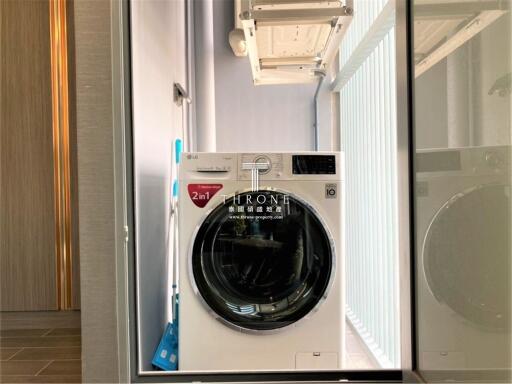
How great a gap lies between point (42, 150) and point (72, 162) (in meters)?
0.19

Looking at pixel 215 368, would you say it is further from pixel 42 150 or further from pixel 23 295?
pixel 42 150

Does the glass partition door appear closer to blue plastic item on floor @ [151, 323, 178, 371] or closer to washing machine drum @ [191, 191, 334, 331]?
washing machine drum @ [191, 191, 334, 331]

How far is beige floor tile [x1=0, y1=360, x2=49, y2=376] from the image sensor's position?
2055 millimetres

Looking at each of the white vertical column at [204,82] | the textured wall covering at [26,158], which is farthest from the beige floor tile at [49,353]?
the white vertical column at [204,82]

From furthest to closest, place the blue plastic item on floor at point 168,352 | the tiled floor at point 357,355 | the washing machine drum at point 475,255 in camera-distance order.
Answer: the tiled floor at point 357,355, the blue plastic item on floor at point 168,352, the washing machine drum at point 475,255

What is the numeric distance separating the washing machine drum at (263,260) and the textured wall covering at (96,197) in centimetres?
46

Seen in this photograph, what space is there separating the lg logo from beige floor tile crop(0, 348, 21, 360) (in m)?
1.81

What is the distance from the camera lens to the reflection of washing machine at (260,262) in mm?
1849

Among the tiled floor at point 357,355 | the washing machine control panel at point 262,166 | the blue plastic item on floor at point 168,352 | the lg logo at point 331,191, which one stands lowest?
the tiled floor at point 357,355

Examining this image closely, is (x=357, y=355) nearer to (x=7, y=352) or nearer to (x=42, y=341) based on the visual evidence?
(x=42, y=341)

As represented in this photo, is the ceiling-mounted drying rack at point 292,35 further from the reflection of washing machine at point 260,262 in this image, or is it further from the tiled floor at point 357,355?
the tiled floor at point 357,355

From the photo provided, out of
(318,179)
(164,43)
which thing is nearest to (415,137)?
(318,179)

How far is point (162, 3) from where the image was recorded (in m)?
2.31

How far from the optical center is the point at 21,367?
212 cm
